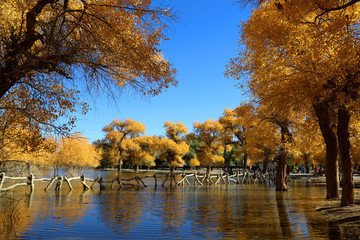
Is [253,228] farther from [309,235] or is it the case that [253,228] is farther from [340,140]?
[340,140]

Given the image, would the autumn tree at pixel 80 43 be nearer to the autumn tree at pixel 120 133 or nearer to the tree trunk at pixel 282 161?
the tree trunk at pixel 282 161

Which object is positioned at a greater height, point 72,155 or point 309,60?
point 309,60

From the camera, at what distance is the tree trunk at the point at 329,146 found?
13.3 metres

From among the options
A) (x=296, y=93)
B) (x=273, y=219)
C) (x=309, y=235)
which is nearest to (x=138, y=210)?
(x=273, y=219)

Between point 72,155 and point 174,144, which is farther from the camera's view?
point 174,144

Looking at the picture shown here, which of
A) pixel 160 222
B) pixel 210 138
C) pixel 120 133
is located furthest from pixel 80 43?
pixel 120 133

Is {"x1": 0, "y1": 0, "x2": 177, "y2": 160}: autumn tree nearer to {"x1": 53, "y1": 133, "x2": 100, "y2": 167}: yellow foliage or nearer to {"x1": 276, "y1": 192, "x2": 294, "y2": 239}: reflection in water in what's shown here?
{"x1": 276, "y1": 192, "x2": 294, "y2": 239}: reflection in water

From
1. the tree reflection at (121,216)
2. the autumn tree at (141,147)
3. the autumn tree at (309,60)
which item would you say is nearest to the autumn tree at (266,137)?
the autumn tree at (309,60)

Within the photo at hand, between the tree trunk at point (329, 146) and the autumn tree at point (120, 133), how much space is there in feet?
150

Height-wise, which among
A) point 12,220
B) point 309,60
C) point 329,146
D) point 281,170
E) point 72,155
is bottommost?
point 12,220

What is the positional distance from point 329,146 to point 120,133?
1871 inches

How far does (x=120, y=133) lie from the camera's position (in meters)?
57.7

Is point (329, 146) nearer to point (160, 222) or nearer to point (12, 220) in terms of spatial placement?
point (160, 222)

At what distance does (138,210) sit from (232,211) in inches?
163
